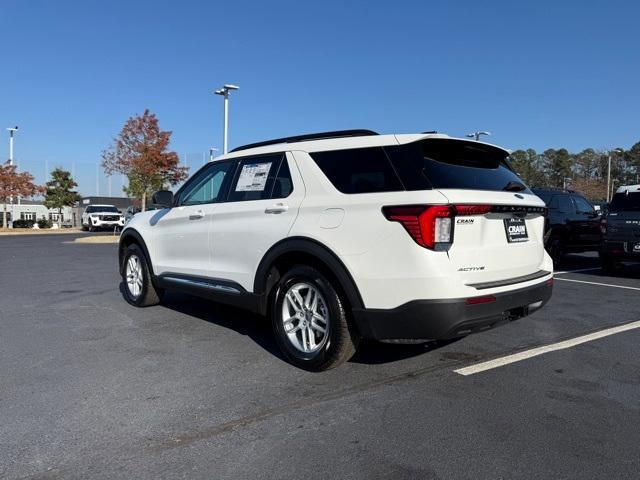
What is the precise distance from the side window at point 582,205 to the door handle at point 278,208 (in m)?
9.95

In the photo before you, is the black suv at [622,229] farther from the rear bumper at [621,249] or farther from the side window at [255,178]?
the side window at [255,178]

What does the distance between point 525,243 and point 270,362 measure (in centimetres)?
226

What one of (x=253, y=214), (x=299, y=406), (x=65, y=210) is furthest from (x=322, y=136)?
(x=65, y=210)

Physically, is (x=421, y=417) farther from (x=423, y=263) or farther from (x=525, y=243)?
(x=525, y=243)

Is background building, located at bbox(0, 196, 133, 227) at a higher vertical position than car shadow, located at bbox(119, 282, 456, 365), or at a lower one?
higher

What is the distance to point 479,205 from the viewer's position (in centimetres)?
351

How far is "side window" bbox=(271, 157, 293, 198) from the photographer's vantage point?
4262 millimetres

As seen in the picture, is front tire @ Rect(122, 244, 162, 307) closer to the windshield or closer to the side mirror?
the side mirror

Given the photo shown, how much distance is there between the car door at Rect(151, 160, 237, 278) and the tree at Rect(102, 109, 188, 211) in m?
20.7

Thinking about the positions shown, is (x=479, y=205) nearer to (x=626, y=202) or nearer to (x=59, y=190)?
(x=626, y=202)

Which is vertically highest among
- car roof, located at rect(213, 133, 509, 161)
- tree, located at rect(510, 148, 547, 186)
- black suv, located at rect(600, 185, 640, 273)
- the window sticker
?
tree, located at rect(510, 148, 547, 186)

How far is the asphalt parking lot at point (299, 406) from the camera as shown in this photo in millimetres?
2619

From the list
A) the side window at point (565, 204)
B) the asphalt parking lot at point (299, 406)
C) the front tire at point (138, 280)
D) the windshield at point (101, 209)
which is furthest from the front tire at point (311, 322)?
the windshield at point (101, 209)

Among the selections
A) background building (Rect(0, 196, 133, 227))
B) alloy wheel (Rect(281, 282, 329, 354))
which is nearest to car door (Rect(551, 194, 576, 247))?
alloy wheel (Rect(281, 282, 329, 354))
